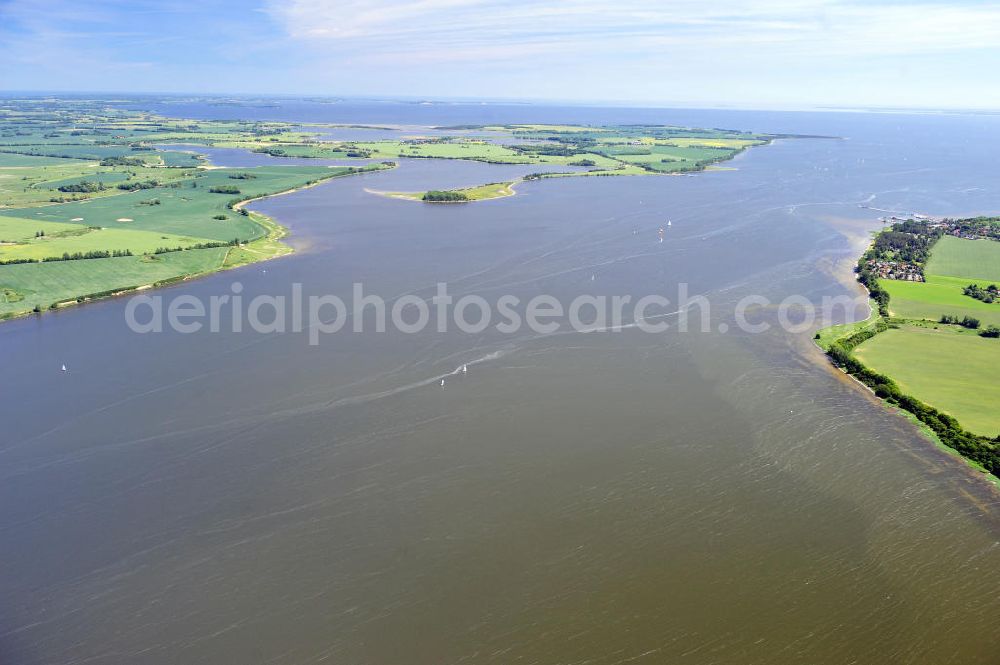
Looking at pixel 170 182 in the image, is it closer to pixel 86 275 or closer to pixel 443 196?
pixel 443 196

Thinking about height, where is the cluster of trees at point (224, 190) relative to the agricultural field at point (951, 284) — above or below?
above

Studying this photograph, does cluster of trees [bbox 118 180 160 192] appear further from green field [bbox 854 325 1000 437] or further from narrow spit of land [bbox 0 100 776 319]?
green field [bbox 854 325 1000 437]

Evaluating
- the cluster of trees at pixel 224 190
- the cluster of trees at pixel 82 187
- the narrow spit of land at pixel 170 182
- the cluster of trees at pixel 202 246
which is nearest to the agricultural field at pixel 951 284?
the narrow spit of land at pixel 170 182

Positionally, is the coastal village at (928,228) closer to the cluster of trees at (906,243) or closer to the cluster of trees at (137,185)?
the cluster of trees at (906,243)

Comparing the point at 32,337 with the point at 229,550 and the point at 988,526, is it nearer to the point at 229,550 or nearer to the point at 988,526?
the point at 229,550

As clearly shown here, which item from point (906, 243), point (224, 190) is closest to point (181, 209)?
point (224, 190)

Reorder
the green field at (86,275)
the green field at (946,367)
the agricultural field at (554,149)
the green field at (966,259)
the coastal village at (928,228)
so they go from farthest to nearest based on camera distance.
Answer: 1. the agricultural field at (554,149)
2. the green field at (966,259)
3. the coastal village at (928,228)
4. the green field at (86,275)
5. the green field at (946,367)
